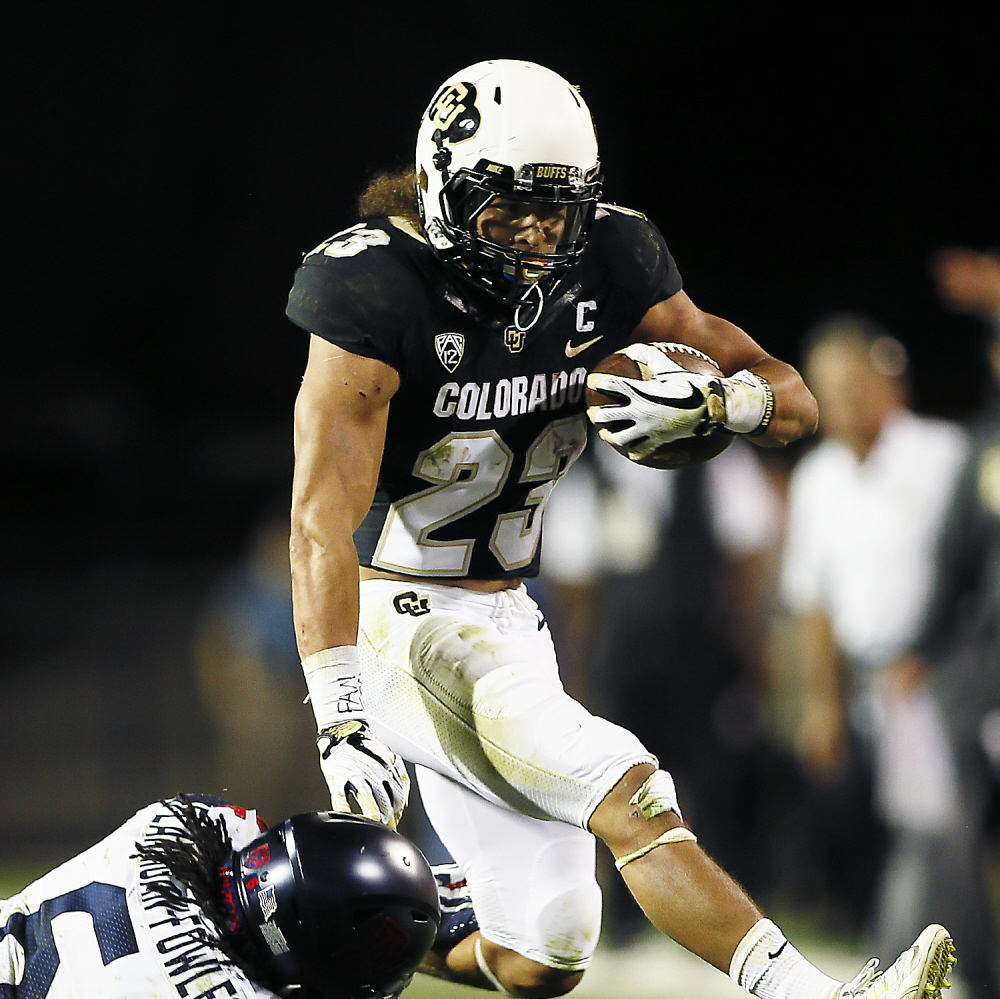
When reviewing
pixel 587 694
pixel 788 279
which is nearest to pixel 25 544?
pixel 587 694

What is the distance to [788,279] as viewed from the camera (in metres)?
5.33

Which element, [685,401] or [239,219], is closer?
[685,401]

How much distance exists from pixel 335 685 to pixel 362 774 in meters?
0.16

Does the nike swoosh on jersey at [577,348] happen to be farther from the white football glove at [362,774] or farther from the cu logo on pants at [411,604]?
the white football glove at [362,774]

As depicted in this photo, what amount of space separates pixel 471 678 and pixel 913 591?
1.73m

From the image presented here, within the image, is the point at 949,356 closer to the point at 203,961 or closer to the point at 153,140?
the point at 153,140

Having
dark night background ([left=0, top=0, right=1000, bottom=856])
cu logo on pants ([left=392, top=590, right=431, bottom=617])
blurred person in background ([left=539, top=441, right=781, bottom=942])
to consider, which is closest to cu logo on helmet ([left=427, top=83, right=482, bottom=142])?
cu logo on pants ([left=392, top=590, right=431, bottom=617])

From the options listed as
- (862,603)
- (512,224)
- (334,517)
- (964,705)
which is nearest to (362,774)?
(334,517)

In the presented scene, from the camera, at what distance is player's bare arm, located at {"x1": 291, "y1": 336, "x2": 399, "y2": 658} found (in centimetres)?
203

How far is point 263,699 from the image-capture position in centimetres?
502

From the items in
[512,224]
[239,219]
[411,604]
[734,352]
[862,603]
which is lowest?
[862,603]

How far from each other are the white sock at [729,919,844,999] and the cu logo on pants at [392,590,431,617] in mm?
752

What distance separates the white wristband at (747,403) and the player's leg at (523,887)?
764 mm

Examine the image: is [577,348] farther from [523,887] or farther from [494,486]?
[523,887]
